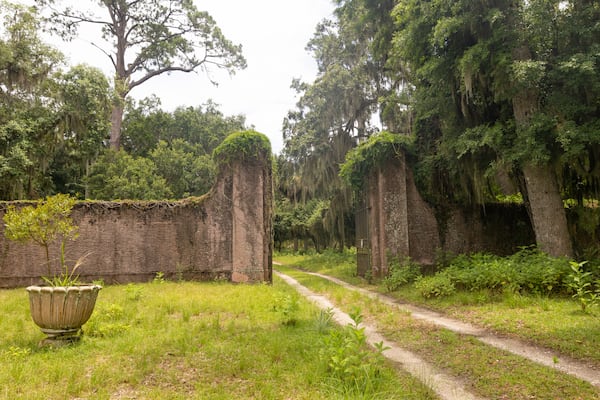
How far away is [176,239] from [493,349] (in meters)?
10.1

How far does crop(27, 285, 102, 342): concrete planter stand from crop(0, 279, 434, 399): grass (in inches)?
9.2

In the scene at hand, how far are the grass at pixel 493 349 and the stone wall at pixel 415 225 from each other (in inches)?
123

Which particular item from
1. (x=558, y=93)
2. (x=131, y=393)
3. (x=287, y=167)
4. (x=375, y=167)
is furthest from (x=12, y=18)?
(x=558, y=93)

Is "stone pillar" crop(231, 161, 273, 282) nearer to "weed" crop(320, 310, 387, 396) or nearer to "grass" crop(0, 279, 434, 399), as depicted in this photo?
"grass" crop(0, 279, 434, 399)

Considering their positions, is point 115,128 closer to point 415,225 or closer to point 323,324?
point 415,225

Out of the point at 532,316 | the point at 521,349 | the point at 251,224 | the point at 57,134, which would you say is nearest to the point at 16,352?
the point at 521,349

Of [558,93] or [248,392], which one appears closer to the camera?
[248,392]

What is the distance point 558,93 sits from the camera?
9.05 meters

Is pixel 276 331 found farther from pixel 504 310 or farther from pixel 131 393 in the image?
pixel 504 310

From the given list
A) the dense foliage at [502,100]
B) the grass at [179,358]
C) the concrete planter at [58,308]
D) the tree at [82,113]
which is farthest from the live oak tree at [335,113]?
the concrete planter at [58,308]

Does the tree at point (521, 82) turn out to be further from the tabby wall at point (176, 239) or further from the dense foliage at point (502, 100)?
the tabby wall at point (176, 239)

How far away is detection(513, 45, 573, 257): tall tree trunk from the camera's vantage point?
9.48 metres

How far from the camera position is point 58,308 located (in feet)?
17.8

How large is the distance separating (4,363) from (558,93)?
439 inches
